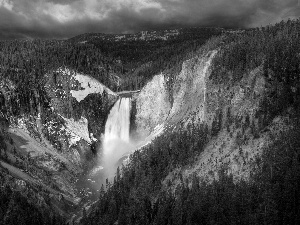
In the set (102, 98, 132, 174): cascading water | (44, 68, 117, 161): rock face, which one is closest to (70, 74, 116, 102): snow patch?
(44, 68, 117, 161): rock face

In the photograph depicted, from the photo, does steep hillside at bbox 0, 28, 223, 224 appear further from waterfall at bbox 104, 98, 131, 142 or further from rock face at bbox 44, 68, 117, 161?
waterfall at bbox 104, 98, 131, 142

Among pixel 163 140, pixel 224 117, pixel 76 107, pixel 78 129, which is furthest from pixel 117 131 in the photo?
pixel 224 117

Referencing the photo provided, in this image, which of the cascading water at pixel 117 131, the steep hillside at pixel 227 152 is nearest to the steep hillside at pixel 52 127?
the cascading water at pixel 117 131

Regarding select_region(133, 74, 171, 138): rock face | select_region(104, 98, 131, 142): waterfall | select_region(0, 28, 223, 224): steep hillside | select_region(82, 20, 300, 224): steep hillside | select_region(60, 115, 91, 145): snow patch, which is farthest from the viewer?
select_region(104, 98, 131, 142): waterfall

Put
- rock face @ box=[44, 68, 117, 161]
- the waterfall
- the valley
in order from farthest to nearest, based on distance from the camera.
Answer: the waterfall < rock face @ box=[44, 68, 117, 161] < the valley

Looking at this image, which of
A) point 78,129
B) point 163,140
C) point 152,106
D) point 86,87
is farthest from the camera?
point 86,87

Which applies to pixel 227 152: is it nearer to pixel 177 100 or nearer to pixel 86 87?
pixel 177 100
